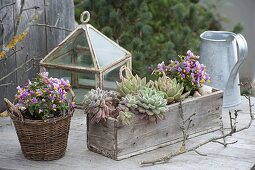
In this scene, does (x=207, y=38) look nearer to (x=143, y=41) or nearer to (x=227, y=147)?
(x=227, y=147)

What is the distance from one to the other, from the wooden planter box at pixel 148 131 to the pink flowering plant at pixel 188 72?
5 centimetres

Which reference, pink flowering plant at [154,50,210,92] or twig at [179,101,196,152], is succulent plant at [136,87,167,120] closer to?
twig at [179,101,196,152]

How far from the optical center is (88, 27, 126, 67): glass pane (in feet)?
8.04

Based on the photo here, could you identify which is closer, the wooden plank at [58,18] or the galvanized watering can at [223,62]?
the galvanized watering can at [223,62]

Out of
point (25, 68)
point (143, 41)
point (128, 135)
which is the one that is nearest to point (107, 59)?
point (25, 68)

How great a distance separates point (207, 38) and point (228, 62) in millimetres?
159

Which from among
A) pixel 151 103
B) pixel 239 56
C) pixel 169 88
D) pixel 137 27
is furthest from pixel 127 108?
pixel 137 27

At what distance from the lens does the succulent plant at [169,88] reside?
214cm

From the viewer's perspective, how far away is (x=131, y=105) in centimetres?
201

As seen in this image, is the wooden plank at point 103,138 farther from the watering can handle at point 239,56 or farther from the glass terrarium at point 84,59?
the watering can handle at point 239,56

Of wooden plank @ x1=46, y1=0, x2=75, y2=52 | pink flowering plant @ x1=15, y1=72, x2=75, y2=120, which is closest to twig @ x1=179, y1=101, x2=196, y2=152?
pink flowering plant @ x1=15, y1=72, x2=75, y2=120

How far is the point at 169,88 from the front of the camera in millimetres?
2146

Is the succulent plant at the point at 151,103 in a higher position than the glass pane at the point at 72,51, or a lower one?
lower

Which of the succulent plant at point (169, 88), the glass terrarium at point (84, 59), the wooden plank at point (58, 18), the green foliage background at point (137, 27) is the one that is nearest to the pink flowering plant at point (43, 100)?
the succulent plant at point (169, 88)
